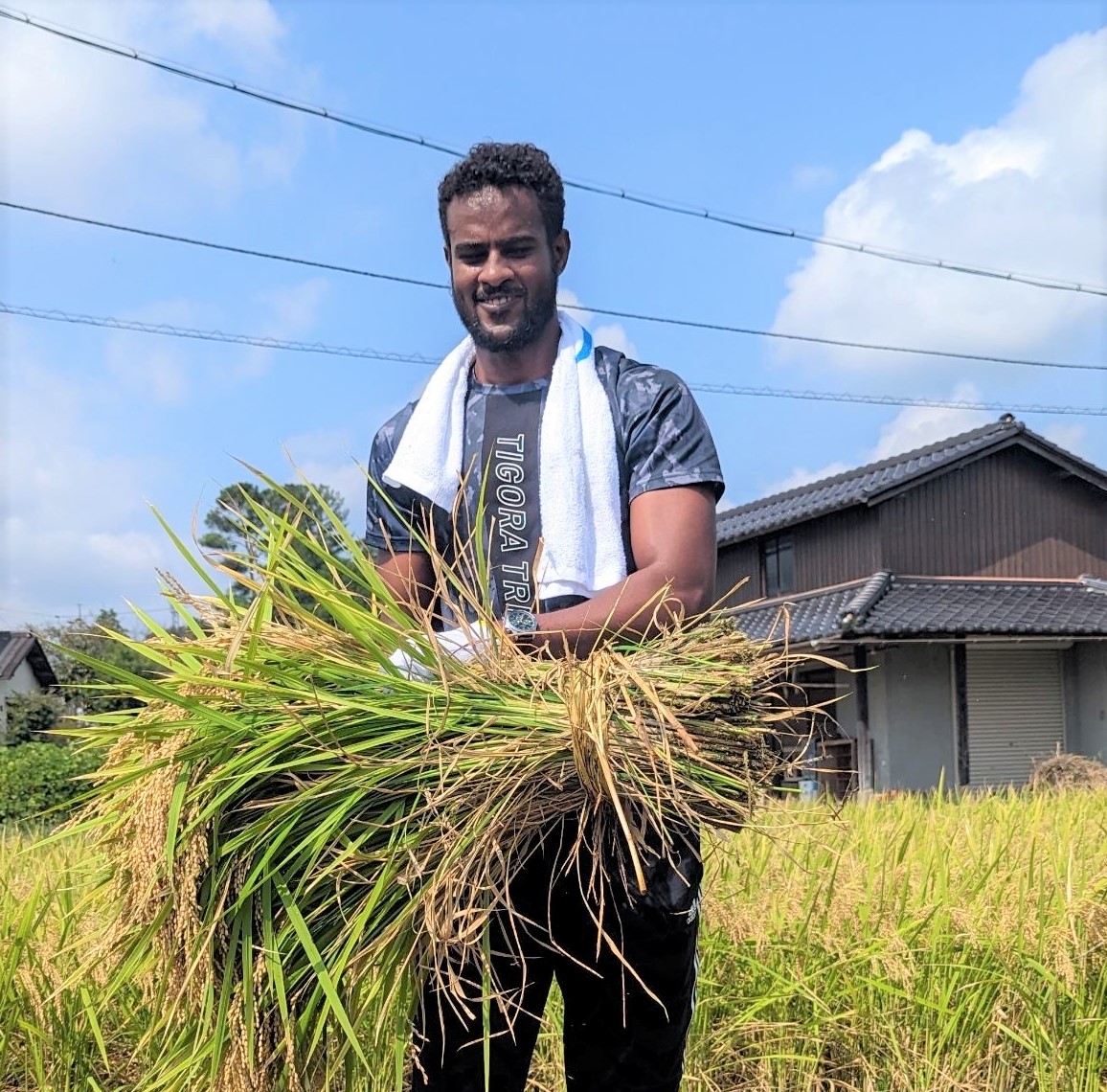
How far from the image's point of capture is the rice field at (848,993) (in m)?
2.50

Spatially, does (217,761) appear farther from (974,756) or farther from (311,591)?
(974,756)

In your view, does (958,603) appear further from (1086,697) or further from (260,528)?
(260,528)

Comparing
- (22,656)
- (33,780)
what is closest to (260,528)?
(33,780)

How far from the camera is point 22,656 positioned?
25.2 metres

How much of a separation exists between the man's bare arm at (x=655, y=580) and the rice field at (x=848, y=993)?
914 mm

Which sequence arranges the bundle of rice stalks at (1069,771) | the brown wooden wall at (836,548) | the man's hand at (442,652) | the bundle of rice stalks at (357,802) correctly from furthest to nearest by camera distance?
the brown wooden wall at (836,548) < the bundle of rice stalks at (1069,771) < the man's hand at (442,652) < the bundle of rice stalks at (357,802)

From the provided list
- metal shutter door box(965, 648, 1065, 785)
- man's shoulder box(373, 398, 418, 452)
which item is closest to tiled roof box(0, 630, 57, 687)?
metal shutter door box(965, 648, 1065, 785)

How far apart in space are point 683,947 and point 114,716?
2.71ft

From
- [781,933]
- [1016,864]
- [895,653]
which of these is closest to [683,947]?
[781,933]

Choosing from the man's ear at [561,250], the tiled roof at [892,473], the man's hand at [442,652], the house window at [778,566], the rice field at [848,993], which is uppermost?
the tiled roof at [892,473]

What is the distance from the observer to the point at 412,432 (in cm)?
190

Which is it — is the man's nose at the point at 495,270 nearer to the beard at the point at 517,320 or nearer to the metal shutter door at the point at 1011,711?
the beard at the point at 517,320

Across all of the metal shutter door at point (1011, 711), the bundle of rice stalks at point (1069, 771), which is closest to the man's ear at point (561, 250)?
the bundle of rice stalks at point (1069, 771)

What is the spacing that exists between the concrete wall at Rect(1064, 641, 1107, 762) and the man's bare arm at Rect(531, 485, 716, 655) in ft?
49.9
